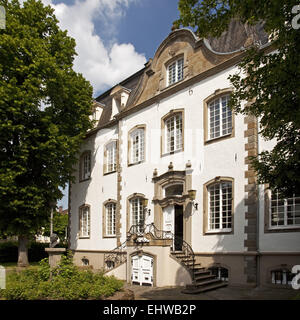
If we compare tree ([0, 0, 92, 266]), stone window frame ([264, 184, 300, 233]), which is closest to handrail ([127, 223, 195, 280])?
stone window frame ([264, 184, 300, 233])

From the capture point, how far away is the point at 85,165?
2389 cm

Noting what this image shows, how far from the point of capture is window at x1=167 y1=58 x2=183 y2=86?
1667cm

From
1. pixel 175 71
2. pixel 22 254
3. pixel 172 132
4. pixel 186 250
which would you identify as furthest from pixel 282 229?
pixel 22 254

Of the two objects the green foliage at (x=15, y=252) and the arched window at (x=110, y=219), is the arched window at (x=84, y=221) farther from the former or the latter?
the green foliage at (x=15, y=252)

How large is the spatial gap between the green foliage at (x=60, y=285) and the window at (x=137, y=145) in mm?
8822

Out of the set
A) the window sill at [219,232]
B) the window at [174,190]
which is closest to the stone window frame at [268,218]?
the window sill at [219,232]

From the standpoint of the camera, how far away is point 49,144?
711 inches

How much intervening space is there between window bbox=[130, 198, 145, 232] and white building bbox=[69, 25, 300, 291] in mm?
54

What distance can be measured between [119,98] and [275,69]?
51.8 feet

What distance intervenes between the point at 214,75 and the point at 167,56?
3.74 metres

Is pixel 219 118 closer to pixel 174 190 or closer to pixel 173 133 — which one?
pixel 173 133

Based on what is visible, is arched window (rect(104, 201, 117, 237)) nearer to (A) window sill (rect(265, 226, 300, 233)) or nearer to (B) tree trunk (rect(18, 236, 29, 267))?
(B) tree trunk (rect(18, 236, 29, 267))

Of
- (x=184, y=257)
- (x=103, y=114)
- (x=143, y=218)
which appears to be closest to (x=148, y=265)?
(x=184, y=257)
